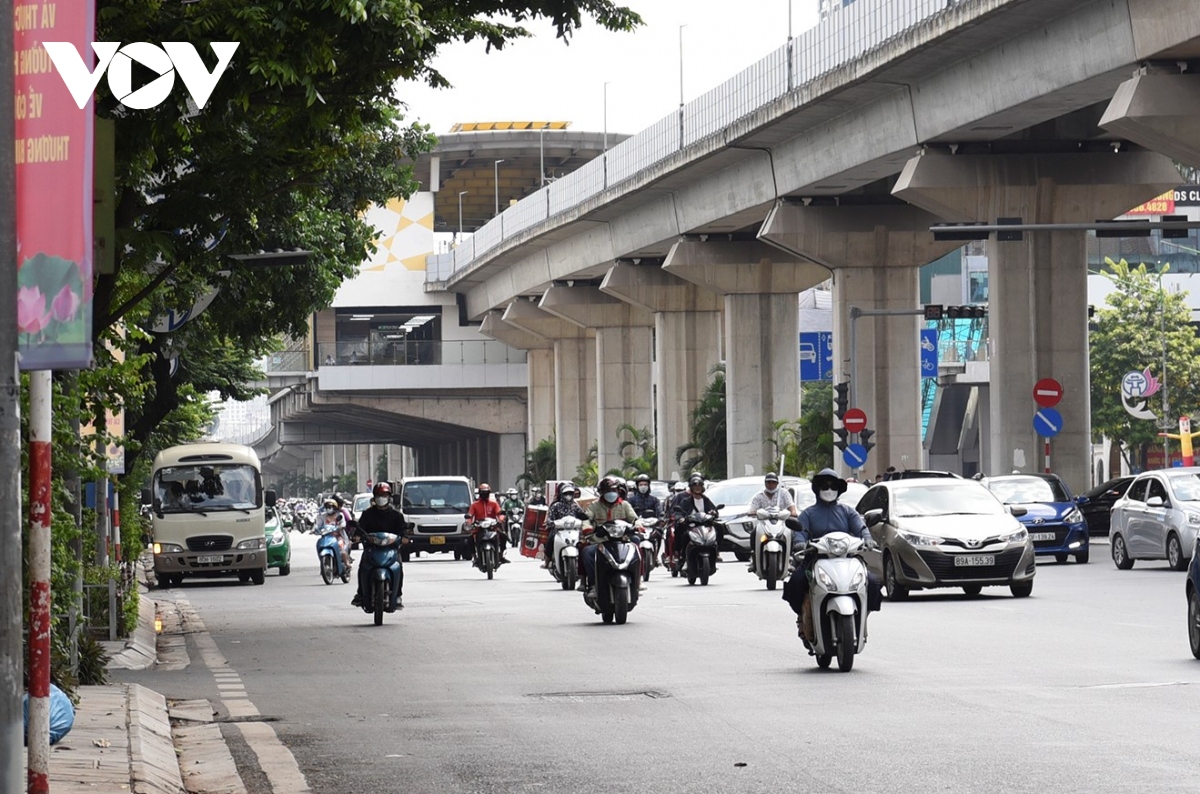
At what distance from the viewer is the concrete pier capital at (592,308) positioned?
71.0 meters

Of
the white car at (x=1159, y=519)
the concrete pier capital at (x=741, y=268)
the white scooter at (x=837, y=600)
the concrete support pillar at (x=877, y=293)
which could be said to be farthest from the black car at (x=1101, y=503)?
the white scooter at (x=837, y=600)

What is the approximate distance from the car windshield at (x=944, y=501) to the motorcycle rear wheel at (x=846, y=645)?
30.8 ft

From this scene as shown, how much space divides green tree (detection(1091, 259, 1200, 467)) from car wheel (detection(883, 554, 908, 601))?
176 feet

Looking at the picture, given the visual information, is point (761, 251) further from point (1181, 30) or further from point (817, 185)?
point (1181, 30)

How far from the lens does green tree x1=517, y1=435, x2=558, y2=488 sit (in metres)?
84.2

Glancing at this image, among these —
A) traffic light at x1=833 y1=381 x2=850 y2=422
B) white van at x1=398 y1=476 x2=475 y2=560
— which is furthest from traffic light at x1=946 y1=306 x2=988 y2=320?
white van at x1=398 y1=476 x2=475 y2=560

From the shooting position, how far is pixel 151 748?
1132 cm

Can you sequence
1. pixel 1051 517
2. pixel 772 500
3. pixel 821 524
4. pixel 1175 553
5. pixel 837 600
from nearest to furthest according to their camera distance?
pixel 837 600
pixel 821 524
pixel 1175 553
pixel 772 500
pixel 1051 517

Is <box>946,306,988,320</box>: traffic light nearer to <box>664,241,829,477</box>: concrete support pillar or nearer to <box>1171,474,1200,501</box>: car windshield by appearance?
<box>664,241,829,477</box>: concrete support pillar

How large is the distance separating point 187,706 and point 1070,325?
97.4 ft

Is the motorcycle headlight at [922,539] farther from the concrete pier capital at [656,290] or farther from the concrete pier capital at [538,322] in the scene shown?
the concrete pier capital at [538,322]

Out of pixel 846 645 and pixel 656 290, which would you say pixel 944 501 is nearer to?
pixel 846 645

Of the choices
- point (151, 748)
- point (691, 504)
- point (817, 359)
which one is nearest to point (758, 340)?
point (817, 359)

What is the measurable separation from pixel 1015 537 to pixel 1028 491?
10.3 meters
